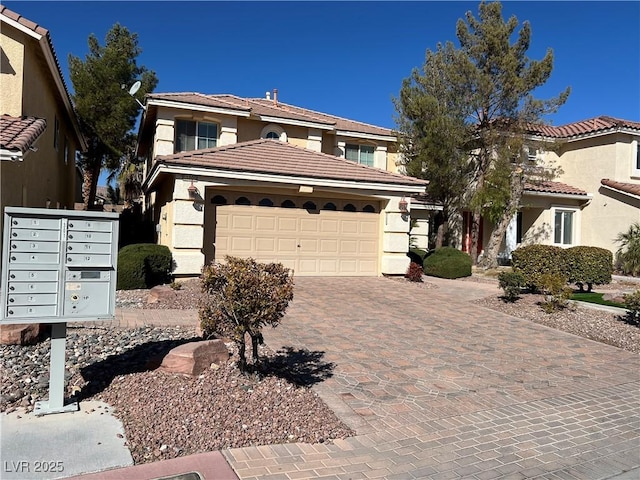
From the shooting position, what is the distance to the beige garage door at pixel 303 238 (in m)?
14.6

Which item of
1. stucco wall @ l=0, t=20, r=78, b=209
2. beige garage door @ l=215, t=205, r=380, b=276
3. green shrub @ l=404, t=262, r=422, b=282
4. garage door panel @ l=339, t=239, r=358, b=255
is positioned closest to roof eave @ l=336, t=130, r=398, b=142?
beige garage door @ l=215, t=205, r=380, b=276

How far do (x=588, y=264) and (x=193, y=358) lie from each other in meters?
11.1

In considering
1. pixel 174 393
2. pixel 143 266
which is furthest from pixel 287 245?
pixel 174 393

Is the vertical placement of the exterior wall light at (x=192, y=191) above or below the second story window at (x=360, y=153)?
below

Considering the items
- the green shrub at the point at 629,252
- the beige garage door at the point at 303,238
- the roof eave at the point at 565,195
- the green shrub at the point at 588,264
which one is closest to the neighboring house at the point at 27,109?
the beige garage door at the point at 303,238

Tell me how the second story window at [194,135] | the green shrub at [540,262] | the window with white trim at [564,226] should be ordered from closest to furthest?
the green shrub at [540,262]
the second story window at [194,135]
the window with white trim at [564,226]

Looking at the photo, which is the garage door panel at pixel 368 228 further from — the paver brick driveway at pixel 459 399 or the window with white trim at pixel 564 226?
the window with white trim at pixel 564 226

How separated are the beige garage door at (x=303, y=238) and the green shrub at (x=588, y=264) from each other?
19.8 feet

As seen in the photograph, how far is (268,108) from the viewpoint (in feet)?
68.7

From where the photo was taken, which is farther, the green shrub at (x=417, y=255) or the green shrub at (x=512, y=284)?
the green shrub at (x=417, y=255)

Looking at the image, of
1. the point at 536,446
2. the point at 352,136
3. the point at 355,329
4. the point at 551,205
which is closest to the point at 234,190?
the point at 355,329

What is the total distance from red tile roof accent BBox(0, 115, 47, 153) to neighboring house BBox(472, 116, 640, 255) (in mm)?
18790

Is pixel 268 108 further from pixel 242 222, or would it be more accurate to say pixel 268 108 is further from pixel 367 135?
pixel 242 222

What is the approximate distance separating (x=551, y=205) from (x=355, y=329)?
59.1 feet
